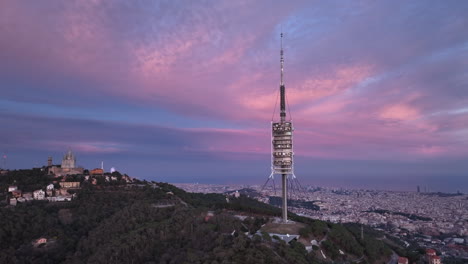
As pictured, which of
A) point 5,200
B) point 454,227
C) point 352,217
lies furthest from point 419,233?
point 5,200

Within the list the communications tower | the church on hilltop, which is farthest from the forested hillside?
the church on hilltop

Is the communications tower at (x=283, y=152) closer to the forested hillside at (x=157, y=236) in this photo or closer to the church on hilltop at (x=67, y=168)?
the forested hillside at (x=157, y=236)

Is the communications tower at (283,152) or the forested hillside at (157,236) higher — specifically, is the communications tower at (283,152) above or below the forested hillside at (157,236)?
above

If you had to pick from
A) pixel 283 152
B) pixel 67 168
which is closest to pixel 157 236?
pixel 283 152

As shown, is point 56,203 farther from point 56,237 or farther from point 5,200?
point 56,237

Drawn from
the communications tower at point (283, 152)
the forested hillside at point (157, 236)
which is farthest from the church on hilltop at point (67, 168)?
the communications tower at point (283, 152)

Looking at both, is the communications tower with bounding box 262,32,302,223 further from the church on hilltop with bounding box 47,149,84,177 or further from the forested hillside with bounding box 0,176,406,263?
the church on hilltop with bounding box 47,149,84,177

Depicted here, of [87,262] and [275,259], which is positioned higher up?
[275,259]

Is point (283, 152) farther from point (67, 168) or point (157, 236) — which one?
point (67, 168)
